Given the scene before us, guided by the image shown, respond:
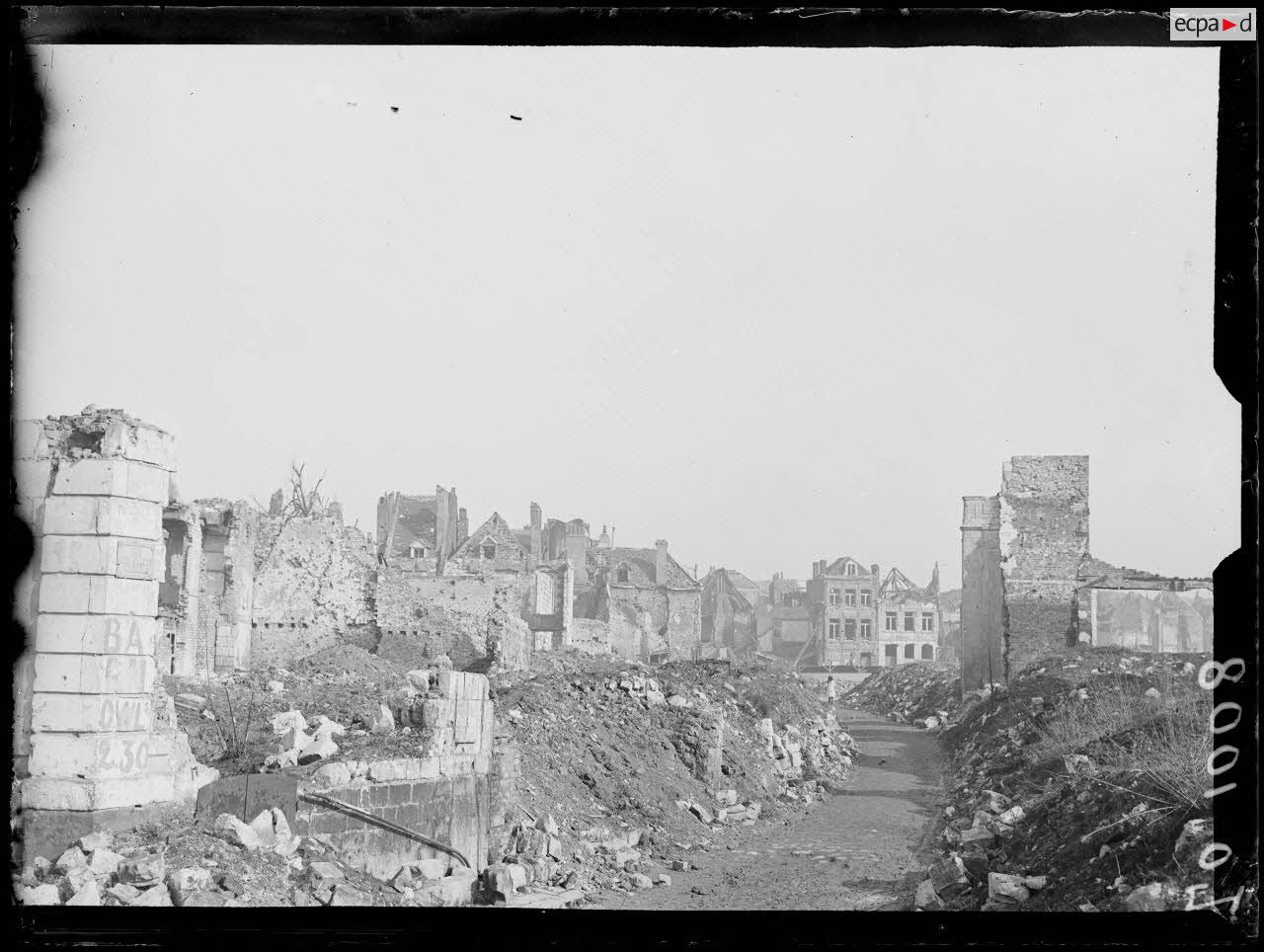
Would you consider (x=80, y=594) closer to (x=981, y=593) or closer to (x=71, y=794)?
(x=71, y=794)

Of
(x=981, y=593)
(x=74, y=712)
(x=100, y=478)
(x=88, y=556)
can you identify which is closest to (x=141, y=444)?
(x=100, y=478)

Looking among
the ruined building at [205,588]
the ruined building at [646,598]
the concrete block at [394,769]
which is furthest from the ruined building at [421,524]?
the concrete block at [394,769]

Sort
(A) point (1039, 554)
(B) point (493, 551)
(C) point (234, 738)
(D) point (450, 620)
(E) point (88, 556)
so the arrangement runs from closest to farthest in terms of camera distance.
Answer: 1. (E) point (88, 556)
2. (C) point (234, 738)
3. (A) point (1039, 554)
4. (D) point (450, 620)
5. (B) point (493, 551)

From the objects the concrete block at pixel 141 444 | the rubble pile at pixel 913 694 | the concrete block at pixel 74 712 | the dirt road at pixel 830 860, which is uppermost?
the concrete block at pixel 141 444

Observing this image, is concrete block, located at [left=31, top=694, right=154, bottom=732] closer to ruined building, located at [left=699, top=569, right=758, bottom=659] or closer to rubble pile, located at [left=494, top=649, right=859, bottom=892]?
rubble pile, located at [left=494, top=649, right=859, bottom=892]

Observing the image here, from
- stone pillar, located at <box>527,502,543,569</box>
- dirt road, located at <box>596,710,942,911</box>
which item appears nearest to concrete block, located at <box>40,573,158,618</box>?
dirt road, located at <box>596,710,942,911</box>

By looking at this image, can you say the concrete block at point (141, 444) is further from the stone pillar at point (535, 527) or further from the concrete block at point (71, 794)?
the stone pillar at point (535, 527)

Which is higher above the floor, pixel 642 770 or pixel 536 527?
pixel 536 527

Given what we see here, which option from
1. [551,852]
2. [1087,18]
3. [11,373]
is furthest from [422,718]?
[1087,18]
